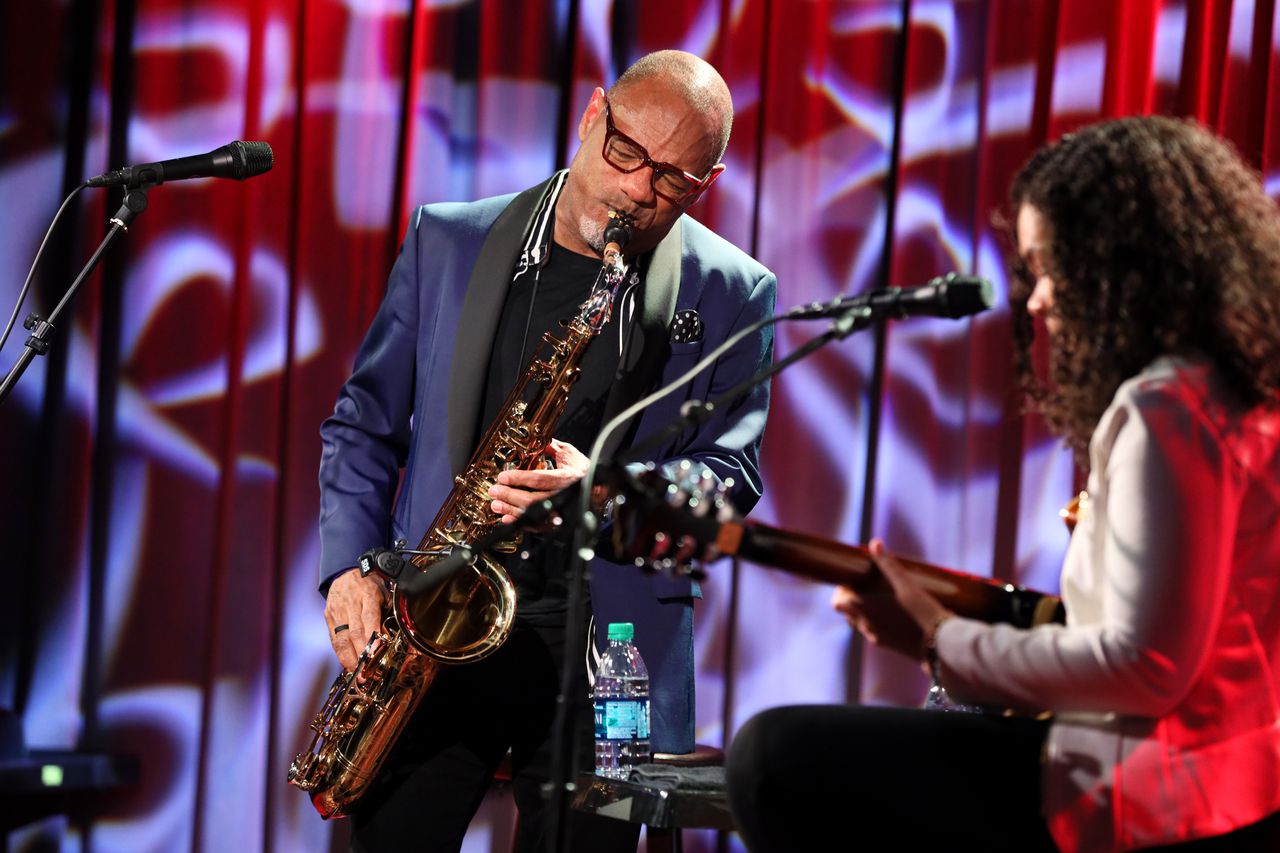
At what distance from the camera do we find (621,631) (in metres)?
2.71

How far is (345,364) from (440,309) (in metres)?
1.06

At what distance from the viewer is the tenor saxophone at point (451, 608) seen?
2551 mm

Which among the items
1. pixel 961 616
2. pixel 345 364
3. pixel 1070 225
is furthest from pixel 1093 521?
pixel 345 364

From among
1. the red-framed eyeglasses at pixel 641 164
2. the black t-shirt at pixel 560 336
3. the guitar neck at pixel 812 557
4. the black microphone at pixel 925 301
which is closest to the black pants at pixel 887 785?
the guitar neck at pixel 812 557

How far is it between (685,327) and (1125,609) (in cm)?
145

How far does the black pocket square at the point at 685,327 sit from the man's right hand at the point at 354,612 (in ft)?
2.72

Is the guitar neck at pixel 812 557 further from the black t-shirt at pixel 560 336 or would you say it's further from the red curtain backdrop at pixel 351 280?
the red curtain backdrop at pixel 351 280

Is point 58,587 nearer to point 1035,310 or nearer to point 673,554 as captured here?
point 673,554

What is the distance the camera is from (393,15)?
378cm

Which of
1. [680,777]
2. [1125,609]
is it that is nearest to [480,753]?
[680,777]

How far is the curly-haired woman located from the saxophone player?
0.89 meters

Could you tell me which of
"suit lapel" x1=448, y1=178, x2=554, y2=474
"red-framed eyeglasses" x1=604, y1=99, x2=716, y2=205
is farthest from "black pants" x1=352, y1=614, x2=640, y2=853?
"red-framed eyeglasses" x1=604, y1=99, x2=716, y2=205

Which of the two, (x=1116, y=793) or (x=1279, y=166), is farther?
(x=1279, y=166)

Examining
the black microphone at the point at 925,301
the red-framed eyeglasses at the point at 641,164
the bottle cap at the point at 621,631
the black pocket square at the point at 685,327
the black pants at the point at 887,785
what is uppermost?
the red-framed eyeglasses at the point at 641,164
